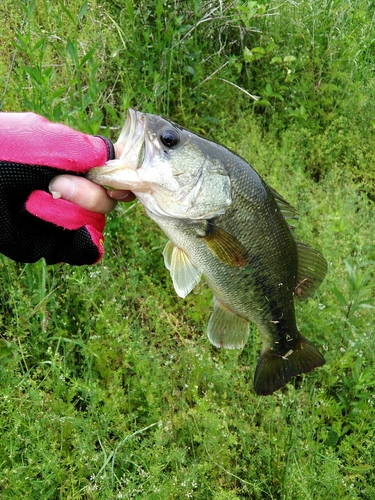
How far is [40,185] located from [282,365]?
1.24 meters

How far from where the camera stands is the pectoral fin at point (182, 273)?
77.9 inches

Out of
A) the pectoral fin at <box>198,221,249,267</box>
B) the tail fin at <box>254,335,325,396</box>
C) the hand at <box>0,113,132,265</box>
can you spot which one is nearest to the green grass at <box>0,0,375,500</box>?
the tail fin at <box>254,335,325,396</box>

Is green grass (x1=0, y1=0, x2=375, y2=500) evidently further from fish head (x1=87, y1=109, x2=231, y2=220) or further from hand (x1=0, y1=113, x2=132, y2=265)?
fish head (x1=87, y1=109, x2=231, y2=220)

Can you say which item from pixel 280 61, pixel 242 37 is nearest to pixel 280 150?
pixel 280 61

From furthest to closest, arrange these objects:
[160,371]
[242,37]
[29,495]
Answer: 1. [242,37]
2. [160,371]
3. [29,495]

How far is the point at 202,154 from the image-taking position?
190cm

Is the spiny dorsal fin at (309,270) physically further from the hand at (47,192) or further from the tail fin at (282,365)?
the hand at (47,192)

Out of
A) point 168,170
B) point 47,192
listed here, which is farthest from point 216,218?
point 47,192

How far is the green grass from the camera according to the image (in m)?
2.25

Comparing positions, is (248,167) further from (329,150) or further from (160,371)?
(329,150)

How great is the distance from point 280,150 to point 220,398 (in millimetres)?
2322

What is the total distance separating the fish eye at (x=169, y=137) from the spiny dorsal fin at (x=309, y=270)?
0.70 m

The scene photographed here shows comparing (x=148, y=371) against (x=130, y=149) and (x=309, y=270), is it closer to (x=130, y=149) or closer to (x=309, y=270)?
(x=309, y=270)

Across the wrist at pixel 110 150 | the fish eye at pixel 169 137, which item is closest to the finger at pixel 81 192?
the wrist at pixel 110 150
